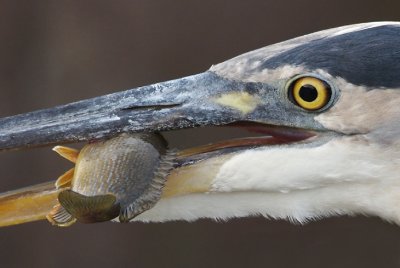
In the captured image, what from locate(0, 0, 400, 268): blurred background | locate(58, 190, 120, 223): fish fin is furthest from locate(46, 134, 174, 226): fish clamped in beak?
locate(0, 0, 400, 268): blurred background

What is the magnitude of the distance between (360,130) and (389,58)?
16 cm

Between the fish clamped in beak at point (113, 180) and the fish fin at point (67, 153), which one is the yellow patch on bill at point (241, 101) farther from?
the fish fin at point (67, 153)

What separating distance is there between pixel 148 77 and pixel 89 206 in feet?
7.24

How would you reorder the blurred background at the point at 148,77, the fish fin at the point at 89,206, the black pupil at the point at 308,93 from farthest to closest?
the blurred background at the point at 148,77 → the black pupil at the point at 308,93 → the fish fin at the point at 89,206

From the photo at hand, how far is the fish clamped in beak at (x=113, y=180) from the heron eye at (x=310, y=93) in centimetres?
31

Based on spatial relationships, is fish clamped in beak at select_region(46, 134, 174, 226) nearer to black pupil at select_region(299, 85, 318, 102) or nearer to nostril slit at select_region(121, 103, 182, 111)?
nostril slit at select_region(121, 103, 182, 111)

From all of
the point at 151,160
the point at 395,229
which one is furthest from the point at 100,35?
the point at 151,160

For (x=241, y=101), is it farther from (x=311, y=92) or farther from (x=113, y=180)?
(x=113, y=180)

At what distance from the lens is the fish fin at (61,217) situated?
159cm

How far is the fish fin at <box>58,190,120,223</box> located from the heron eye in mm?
446

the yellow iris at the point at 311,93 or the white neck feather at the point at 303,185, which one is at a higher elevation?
the yellow iris at the point at 311,93

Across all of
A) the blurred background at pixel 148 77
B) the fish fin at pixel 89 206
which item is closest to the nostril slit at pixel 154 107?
the fish fin at pixel 89 206

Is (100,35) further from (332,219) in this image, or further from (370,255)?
(370,255)

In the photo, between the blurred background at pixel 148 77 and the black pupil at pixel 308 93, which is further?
the blurred background at pixel 148 77
